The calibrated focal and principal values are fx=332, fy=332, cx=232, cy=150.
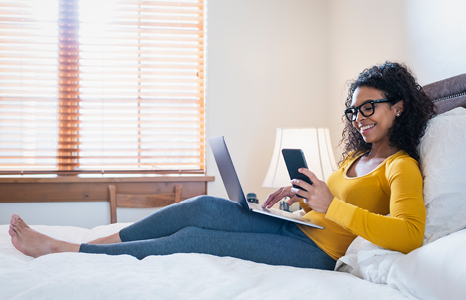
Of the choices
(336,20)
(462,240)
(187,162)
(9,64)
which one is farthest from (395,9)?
(9,64)

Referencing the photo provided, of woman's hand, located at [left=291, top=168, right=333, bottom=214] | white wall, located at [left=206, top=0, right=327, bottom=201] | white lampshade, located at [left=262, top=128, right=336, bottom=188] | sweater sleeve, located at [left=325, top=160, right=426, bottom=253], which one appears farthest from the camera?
white wall, located at [left=206, top=0, right=327, bottom=201]

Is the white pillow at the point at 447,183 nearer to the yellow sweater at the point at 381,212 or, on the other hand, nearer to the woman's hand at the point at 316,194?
the yellow sweater at the point at 381,212

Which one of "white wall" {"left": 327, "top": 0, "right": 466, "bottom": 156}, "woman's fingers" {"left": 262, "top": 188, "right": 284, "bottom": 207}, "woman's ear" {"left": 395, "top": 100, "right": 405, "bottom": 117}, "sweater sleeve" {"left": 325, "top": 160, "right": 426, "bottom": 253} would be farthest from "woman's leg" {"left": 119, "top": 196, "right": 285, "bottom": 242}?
"white wall" {"left": 327, "top": 0, "right": 466, "bottom": 156}

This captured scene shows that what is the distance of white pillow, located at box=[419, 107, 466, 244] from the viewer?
0.93 meters

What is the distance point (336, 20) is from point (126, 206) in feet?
6.43

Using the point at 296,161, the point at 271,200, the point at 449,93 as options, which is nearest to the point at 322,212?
the point at 296,161

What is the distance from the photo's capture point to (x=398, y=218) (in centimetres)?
92

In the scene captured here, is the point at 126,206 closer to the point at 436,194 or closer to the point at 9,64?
the point at 9,64

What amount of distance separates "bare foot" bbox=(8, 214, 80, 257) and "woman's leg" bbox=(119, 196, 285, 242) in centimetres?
20

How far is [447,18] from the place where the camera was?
1312 mm

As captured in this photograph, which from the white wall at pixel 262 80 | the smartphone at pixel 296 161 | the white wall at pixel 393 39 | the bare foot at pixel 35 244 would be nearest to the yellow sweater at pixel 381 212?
the smartphone at pixel 296 161

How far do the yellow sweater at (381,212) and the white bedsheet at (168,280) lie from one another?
14 centimetres

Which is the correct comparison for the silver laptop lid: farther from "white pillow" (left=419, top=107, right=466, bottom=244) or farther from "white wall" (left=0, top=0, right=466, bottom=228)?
"white wall" (left=0, top=0, right=466, bottom=228)

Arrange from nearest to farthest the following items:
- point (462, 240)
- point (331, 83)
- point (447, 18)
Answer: point (462, 240), point (447, 18), point (331, 83)
